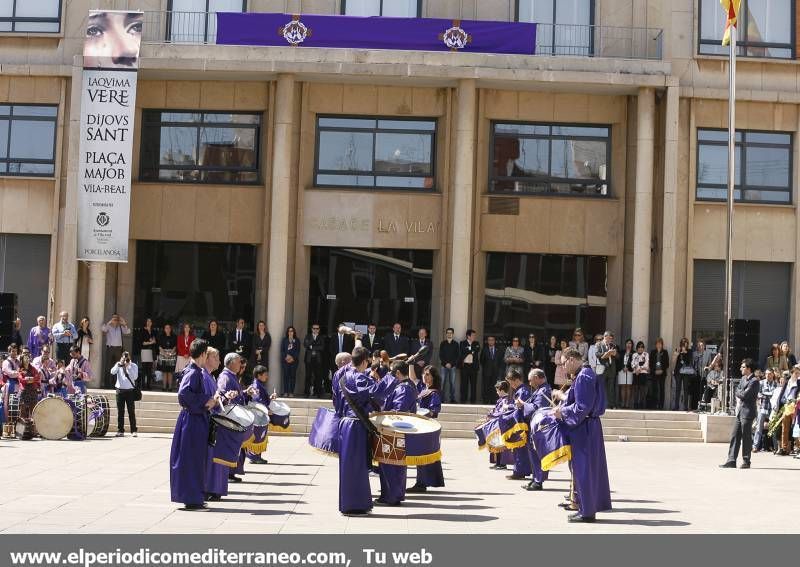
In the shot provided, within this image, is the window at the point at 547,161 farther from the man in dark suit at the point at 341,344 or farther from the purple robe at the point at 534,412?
the purple robe at the point at 534,412

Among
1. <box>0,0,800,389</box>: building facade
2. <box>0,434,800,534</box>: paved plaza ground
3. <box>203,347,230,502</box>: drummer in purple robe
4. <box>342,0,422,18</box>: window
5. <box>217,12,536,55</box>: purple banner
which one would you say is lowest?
<box>0,434,800,534</box>: paved plaza ground

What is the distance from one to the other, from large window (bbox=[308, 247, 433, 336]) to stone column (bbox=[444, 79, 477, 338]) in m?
1.62

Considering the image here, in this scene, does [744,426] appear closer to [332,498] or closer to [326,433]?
[332,498]

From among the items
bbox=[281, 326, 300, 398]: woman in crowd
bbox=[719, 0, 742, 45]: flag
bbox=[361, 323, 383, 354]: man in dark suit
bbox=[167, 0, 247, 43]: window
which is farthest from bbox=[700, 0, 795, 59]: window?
bbox=[281, 326, 300, 398]: woman in crowd

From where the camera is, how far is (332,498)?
15.7 m

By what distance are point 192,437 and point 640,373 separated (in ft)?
61.6

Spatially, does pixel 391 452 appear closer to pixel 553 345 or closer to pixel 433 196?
pixel 553 345

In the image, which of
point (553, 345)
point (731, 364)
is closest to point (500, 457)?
point (731, 364)

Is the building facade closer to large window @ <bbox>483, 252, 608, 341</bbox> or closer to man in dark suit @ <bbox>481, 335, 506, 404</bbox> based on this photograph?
large window @ <bbox>483, 252, 608, 341</bbox>

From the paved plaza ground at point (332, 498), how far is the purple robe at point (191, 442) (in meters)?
0.28

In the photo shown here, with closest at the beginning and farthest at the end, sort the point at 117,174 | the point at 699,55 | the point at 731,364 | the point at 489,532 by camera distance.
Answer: the point at 489,532 < the point at 731,364 < the point at 117,174 < the point at 699,55

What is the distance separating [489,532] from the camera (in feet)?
40.6

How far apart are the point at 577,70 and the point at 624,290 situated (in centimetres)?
609

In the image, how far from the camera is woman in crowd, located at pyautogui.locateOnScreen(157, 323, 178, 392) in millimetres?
31969
